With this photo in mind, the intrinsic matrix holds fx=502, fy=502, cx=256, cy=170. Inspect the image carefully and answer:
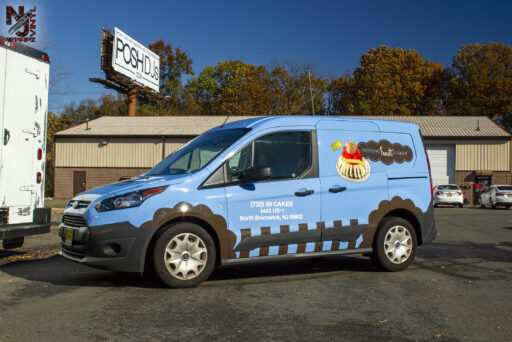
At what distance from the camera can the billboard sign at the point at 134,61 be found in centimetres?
4000

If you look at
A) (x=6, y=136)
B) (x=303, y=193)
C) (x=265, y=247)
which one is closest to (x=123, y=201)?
(x=265, y=247)

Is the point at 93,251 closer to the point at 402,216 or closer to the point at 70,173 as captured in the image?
the point at 402,216

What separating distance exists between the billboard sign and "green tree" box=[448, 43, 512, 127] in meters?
29.3

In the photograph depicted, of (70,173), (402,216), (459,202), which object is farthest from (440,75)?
(402,216)

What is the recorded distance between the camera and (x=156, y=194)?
5527 millimetres

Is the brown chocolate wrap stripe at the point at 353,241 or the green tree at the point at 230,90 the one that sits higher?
the green tree at the point at 230,90

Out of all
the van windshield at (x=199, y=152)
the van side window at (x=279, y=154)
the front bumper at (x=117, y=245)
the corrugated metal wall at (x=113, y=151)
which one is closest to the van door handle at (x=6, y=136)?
the van windshield at (x=199, y=152)

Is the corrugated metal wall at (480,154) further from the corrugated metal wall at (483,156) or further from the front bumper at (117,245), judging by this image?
the front bumper at (117,245)

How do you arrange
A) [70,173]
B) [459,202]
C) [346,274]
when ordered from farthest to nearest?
[70,173] → [459,202] → [346,274]

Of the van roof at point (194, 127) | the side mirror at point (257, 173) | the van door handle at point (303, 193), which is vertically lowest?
the van door handle at point (303, 193)

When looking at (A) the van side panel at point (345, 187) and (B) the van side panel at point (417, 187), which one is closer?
(A) the van side panel at point (345, 187)

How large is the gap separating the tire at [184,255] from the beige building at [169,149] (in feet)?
110

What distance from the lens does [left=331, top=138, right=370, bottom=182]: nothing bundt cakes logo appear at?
660cm

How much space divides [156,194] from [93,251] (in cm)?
92
